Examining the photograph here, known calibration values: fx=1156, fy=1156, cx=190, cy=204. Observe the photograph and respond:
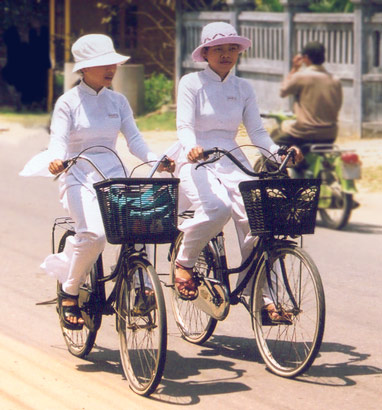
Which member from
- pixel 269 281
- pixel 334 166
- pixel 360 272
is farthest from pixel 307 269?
pixel 334 166

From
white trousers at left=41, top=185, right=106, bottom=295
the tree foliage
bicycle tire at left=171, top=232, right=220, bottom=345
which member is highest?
the tree foliage

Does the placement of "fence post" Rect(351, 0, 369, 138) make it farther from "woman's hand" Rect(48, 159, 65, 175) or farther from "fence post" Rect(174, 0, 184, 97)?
"woman's hand" Rect(48, 159, 65, 175)

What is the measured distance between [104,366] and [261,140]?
5.27 ft

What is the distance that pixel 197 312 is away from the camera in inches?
285

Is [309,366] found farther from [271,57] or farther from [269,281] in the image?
[271,57]

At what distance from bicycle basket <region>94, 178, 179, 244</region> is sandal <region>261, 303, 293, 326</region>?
82cm

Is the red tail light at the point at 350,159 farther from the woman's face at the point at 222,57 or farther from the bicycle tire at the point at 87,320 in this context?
the bicycle tire at the point at 87,320

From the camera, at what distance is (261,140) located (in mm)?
6828

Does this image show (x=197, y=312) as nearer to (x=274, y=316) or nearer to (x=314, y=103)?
(x=274, y=316)

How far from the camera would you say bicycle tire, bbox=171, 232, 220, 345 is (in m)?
6.77

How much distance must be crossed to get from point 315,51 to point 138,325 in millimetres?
6747


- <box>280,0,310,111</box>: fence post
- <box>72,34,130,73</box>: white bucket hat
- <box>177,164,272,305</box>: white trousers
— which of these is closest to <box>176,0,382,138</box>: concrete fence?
<box>280,0,310,111</box>: fence post

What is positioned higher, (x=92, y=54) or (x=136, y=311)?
(x=92, y=54)

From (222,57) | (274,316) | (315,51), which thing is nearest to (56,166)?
(222,57)
